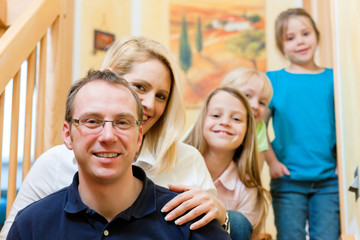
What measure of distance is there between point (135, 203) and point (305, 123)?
133cm

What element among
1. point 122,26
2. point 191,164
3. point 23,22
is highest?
point 122,26

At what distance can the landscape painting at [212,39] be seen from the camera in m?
3.97

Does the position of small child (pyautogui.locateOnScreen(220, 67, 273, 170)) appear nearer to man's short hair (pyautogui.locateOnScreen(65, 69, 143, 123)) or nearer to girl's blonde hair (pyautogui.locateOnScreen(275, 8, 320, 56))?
girl's blonde hair (pyautogui.locateOnScreen(275, 8, 320, 56))

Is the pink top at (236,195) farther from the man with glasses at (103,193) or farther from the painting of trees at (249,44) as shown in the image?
the painting of trees at (249,44)

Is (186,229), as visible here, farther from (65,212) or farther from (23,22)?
(23,22)

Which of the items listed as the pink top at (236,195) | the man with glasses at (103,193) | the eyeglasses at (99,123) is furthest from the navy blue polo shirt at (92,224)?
the pink top at (236,195)

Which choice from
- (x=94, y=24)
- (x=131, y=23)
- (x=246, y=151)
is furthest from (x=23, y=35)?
(x=131, y=23)

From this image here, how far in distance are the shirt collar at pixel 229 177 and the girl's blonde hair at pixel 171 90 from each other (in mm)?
412

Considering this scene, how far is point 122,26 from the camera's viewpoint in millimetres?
3949

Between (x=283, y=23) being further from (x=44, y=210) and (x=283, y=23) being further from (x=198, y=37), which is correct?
(x=198, y=37)

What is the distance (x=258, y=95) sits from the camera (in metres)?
2.12

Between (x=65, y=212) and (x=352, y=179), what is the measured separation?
110 cm

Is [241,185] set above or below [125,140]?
below

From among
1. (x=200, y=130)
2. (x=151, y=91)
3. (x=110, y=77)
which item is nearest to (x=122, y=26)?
(x=200, y=130)
